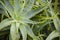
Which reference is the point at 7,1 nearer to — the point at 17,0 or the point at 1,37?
the point at 17,0

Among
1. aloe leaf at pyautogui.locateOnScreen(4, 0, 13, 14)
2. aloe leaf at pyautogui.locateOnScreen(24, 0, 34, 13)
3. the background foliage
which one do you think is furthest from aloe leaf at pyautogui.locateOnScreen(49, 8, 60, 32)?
aloe leaf at pyautogui.locateOnScreen(4, 0, 13, 14)

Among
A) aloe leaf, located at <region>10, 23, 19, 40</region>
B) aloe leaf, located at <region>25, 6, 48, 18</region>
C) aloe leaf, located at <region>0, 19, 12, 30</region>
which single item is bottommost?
aloe leaf, located at <region>10, 23, 19, 40</region>

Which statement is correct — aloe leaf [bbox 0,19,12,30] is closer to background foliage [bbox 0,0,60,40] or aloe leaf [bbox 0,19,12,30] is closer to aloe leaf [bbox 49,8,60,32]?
background foliage [bbox 0,0,60,40]

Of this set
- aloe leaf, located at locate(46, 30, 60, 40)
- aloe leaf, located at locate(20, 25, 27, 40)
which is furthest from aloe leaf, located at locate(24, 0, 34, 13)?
aloe leaf, located at locate(46, 30, 60, 40)

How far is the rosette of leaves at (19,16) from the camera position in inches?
45.2

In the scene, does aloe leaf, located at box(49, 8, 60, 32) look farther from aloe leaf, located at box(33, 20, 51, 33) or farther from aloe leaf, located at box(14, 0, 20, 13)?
aloe leaf, located at box(14, 0, 20, 13)

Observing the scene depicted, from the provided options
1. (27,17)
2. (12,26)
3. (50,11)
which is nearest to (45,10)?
(50,11)

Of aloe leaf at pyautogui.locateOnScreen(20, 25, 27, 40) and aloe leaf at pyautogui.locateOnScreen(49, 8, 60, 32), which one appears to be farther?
aloe leaf at pyautogui.locateOnScreen(49, 8, 60, 32)

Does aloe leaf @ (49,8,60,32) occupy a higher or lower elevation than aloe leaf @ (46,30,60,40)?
higher

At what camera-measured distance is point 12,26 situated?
45.6 inches

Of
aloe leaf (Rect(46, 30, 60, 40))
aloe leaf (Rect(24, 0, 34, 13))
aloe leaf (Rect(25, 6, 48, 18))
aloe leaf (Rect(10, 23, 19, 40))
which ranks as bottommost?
aloe leaf (Rect(46, 30, 60, 40))

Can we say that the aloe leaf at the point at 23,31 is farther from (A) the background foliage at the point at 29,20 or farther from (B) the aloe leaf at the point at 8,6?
(B) the aloe leaf at the point at 8,6

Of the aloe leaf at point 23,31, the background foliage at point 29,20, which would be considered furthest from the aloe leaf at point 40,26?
the aloe leaf at point 23,31

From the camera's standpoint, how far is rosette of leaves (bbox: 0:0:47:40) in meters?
1.15
